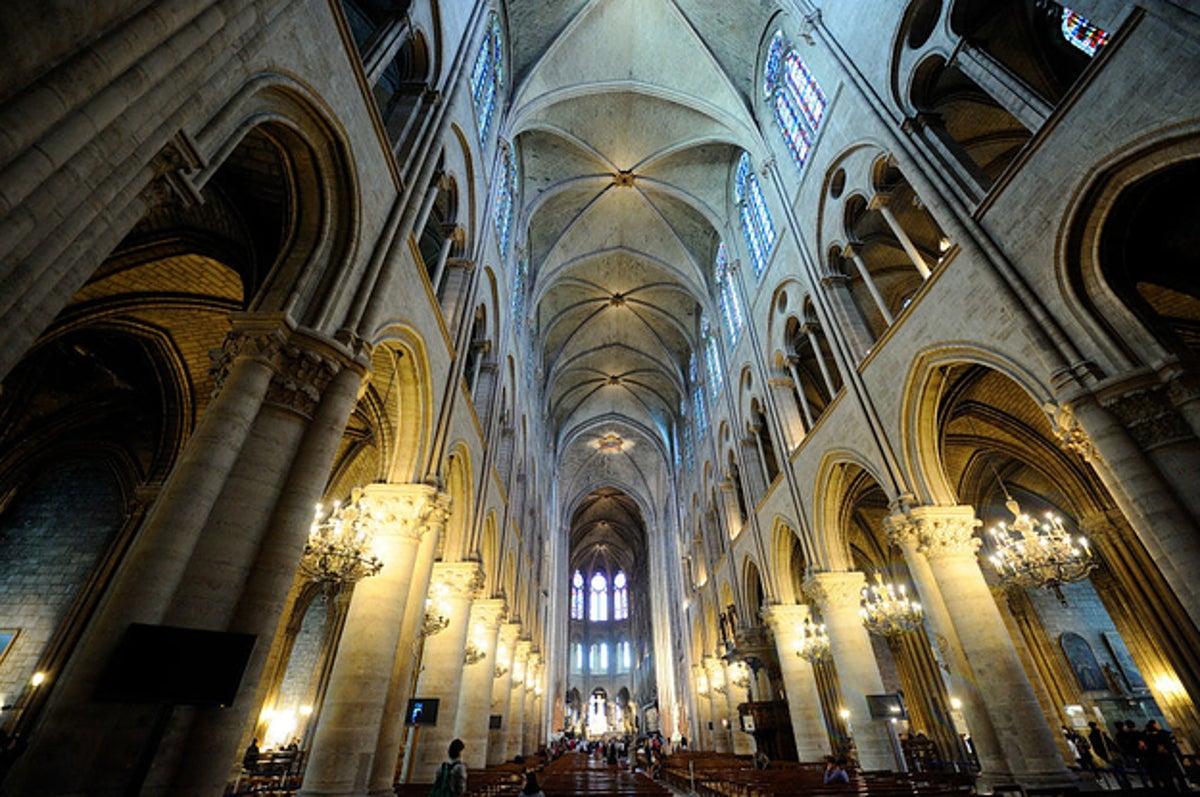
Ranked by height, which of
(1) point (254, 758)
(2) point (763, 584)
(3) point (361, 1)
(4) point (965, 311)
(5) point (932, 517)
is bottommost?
(1) point (254, 758)

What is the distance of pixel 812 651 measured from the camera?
12.7 metres

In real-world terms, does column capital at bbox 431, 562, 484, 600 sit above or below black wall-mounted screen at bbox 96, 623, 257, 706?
above

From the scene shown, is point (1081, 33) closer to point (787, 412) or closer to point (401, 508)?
point (787, 412)

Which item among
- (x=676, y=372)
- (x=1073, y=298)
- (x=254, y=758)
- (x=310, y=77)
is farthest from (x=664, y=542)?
(x=310, y=77)

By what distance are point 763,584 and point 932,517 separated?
24.7 feet

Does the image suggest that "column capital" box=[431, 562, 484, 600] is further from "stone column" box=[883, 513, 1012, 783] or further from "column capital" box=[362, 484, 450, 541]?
"stone column" box=[883, 513, 1012, 783]

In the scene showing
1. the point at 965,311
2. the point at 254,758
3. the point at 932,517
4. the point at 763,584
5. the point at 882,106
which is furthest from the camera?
the point at 763,584

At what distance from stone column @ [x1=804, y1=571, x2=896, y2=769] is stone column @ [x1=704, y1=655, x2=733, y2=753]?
10.3 meters

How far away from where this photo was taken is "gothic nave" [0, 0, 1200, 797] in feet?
11.7

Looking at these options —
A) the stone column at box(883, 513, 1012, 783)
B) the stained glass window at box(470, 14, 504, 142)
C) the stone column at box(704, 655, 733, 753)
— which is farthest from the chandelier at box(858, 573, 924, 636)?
the stained glass window at box(470, 14, 504, 142)

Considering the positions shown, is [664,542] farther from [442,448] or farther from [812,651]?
[442,448]

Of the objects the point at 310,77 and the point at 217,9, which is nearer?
the point at 217,9

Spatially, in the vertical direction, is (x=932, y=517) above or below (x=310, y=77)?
below

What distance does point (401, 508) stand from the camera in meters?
7.53
